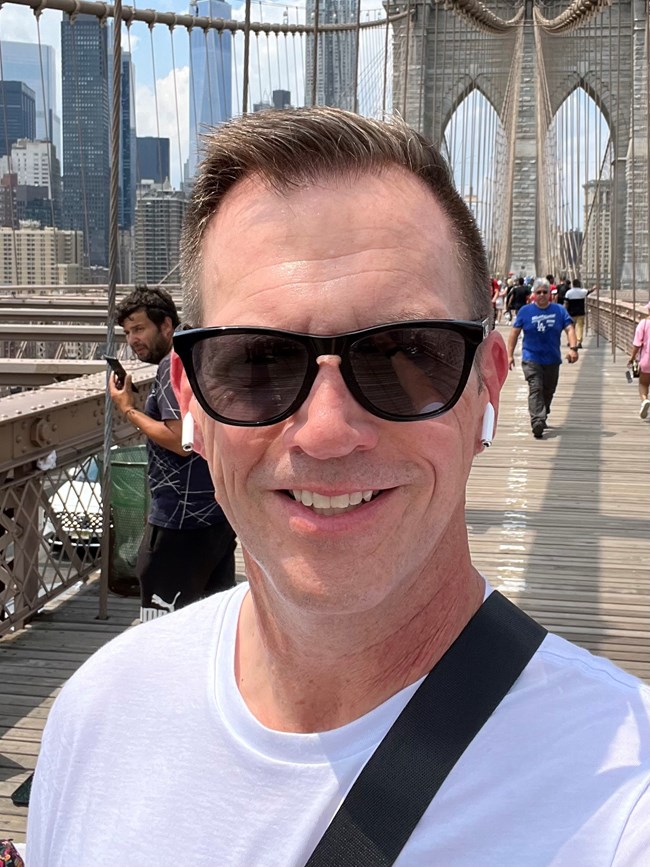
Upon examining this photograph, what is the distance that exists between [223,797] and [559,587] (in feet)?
11.5

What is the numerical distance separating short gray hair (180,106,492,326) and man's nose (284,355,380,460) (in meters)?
0.13

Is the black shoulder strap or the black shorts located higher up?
the black shoulder strap

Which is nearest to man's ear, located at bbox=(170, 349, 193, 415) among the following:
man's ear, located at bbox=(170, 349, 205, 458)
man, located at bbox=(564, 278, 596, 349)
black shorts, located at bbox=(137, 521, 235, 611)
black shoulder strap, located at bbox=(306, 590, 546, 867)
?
man's ear, located at bbox=(170, 349, 205, 458)

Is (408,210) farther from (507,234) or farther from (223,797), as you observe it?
(507,234)

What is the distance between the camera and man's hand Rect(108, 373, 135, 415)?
2.96 meters

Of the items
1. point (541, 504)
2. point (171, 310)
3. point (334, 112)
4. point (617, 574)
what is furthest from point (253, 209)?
point (541, 504)

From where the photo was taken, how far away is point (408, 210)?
2.57 ft

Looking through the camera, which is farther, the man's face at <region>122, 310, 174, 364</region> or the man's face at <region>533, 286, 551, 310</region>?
the man's face at <region>533, 286, 551, 310</region>

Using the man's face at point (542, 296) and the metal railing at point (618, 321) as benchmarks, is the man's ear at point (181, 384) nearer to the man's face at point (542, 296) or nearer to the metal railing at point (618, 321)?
the man's face at point (542, 296)

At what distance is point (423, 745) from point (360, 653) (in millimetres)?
105

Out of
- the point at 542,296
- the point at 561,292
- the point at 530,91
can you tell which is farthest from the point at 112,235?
the point at 530,91

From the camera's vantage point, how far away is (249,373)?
2.56 feet

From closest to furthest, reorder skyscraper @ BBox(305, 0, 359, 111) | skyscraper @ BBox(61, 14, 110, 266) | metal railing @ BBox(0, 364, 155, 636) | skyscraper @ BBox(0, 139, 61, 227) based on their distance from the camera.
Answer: metal railing @ BBox(0, 364, 155, 636) → skyscraper @ BBox(305, 0, 359, 111) → skyscraper @ BBox(0, 139, 61, 227) → skyscraper @ BBox(61, 14, 110, 266)

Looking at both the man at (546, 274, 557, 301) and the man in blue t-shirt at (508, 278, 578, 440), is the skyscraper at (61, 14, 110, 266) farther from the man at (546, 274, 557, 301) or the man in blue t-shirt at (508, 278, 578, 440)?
the man in blue t-shirt at (508, 278, 578, 440)
